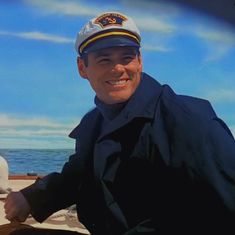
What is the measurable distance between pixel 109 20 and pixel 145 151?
1.21 feet

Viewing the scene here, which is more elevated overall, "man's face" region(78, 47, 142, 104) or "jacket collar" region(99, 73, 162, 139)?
"man's face" region(78, 47, 142, 104)

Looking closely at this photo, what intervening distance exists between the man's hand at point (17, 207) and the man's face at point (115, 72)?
518 mm

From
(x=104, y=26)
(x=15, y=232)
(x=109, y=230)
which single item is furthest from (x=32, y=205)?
(x=104, y=26)

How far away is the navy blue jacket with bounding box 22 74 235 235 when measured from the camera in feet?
3.85

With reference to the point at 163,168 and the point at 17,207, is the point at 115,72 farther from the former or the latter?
the point at 17,207

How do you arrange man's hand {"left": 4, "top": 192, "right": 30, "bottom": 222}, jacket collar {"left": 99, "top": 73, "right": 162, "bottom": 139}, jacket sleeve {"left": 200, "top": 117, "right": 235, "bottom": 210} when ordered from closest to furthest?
jacket sleeve {"left": 200, "top": 117, "right": 235, "bottom": 210} → jacket collar {"left": 99, "top": 73, "right": 162, "bottom": 139} → man's hand {"left": 4, "top": 192, "right": 30, "bottom": 222}

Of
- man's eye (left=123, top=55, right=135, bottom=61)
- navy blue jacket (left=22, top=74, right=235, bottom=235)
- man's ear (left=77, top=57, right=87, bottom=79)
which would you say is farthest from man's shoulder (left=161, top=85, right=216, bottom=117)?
man's ear (left=77, top=57, right=87, bottom=79)

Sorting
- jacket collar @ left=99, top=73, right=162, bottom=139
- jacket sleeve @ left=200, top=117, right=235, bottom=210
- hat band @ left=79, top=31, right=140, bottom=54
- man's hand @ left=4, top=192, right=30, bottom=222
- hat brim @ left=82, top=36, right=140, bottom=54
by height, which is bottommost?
man's hand @ left=4, top=192, right=30, bottom=222

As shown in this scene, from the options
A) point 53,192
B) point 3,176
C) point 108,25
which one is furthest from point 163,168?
point 3,176

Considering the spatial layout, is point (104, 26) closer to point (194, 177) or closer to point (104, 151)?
point (104, 151)

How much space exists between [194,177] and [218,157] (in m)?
0.07

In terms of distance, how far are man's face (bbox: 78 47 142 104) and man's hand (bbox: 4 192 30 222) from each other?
52cm

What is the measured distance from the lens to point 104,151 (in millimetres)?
1371

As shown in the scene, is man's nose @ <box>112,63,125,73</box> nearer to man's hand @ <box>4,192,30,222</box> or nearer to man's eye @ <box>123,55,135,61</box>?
man's eye @ <box>123,55,135,61</box>
